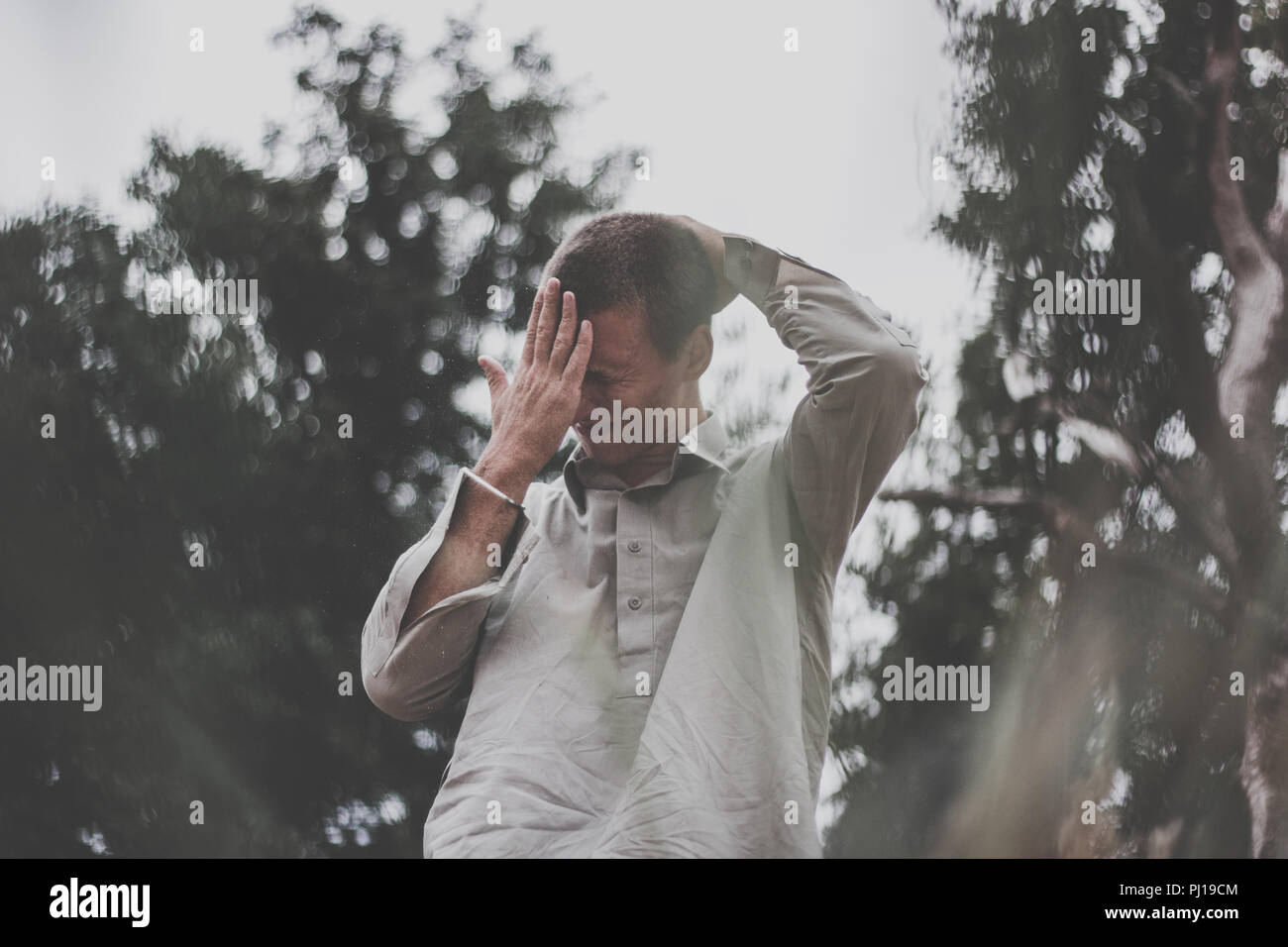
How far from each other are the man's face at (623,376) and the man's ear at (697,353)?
2cm

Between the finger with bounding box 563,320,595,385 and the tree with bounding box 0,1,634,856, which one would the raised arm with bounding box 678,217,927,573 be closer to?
the finger with bounding box 563,320,595,385

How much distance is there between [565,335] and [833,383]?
408mm

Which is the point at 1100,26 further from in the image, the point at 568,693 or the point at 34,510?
the point at 34,510

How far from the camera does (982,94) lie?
2514 millimetres

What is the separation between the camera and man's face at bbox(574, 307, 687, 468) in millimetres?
1877

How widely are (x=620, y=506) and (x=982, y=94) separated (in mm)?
1221

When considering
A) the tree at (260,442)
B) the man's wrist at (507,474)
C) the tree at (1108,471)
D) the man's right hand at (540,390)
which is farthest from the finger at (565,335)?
the tree at (1108,471)

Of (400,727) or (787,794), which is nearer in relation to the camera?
(787,794)

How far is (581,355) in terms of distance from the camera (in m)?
1.85

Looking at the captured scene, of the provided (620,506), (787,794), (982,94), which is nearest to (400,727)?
(620,506)

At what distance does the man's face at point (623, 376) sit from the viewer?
188cm

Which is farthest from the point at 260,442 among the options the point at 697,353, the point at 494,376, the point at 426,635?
the point at 697,353

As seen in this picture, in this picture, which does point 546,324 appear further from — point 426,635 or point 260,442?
point 260,442
